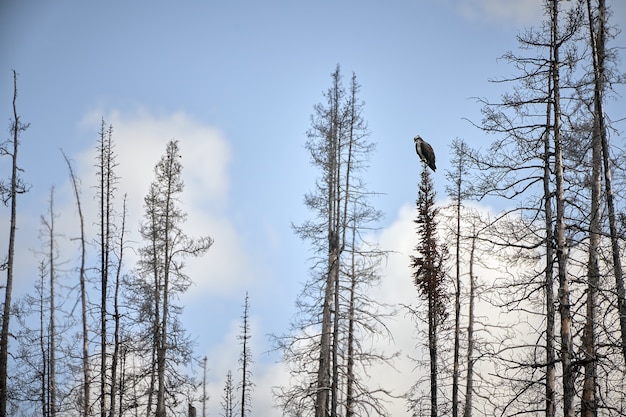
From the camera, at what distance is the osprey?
51.6 ft

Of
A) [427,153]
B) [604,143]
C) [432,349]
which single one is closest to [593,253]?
[604,143]

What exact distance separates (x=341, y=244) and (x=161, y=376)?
896 cm

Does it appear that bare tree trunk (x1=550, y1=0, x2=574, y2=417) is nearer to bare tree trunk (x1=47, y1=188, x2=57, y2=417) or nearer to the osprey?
the osprey

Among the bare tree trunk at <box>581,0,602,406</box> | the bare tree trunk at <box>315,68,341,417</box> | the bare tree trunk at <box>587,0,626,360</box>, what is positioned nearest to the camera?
the bare tree trunk at <box>587,0,626,360</box>

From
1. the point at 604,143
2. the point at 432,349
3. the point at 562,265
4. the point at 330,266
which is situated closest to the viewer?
the point at 562,265

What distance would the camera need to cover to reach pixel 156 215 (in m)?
20.5

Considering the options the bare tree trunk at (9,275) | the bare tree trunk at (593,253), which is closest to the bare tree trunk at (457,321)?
the bare tree trunk at (593,253)

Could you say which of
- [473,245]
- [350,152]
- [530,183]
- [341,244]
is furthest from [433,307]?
[530,183]

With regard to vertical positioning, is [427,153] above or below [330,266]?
above

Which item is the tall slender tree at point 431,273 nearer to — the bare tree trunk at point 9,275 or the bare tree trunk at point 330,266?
the bare tree trunk at point 330,266

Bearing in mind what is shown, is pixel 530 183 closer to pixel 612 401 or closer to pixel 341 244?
pixel 612 401

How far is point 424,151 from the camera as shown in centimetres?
1574

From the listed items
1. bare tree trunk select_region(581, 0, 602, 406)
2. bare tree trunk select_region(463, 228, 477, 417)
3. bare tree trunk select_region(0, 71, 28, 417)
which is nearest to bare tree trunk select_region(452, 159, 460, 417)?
bare tree trunk select_region(463, 228, 477, 417)

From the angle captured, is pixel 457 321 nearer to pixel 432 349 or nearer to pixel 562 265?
pixel 432 349
